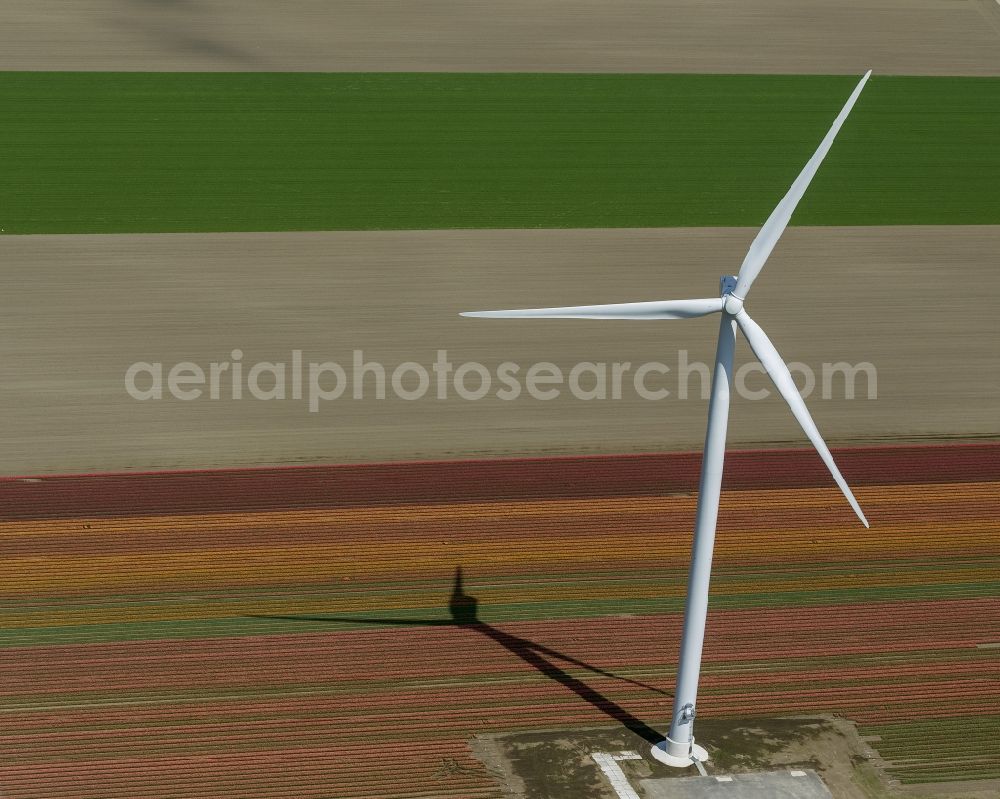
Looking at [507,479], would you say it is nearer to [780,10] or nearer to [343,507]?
[343,507]

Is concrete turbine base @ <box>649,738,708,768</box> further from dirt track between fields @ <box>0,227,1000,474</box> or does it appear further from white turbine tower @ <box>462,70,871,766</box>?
dirt track between fields @ <box>0,227,1000,474</box>

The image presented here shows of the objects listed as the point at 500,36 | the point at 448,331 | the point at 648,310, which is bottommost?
the point at 648,310

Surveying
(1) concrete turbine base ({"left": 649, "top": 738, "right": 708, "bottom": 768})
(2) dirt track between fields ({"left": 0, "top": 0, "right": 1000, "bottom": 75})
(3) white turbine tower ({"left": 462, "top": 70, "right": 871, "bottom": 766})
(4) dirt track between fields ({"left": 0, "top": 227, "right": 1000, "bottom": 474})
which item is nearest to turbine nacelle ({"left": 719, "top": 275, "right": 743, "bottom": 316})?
(3) white turbine tower ({"left": 462, "top": 70, "right": 871, "bottom": 766})

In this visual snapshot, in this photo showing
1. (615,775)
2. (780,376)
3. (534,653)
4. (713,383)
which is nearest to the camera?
(780,376)

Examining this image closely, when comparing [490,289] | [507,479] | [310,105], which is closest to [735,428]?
[507,479]

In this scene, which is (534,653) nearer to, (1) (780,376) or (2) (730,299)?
(1) (780,376)

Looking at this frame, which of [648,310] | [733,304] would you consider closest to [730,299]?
[733,304]

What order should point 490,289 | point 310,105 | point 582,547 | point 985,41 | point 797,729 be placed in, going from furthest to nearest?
1. point 985,41
2. point 310,105
3. point 490,289
4. point 582,547
5. point 797,729
